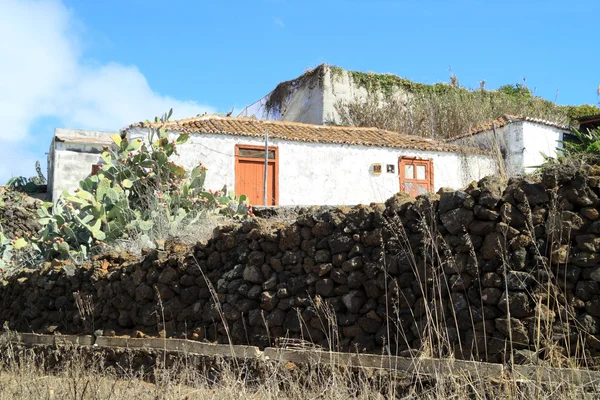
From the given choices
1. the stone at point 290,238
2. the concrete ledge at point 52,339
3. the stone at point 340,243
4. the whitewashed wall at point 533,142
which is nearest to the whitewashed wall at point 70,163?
the concrete ledge at point 52,339

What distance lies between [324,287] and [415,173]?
508 inches

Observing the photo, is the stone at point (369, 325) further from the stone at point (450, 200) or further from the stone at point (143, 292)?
the stone at point (143, 292)

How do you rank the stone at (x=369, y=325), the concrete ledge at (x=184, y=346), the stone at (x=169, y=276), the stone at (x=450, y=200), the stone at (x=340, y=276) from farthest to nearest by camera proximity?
1. the stone at (x=169, y=276)
2. the concrete ledge at (x=184, y=346)
3. the stone at (x=340, y=276)
4. the stone at (x=369, y=325)
5. the stone at (x=450, y=200)

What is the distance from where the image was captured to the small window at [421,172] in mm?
18641

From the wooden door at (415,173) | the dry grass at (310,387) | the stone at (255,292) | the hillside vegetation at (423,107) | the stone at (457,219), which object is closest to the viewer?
the dry grass at (310,387)

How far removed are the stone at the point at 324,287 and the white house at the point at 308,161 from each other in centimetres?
1055

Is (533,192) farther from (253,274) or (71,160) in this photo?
(71,160)

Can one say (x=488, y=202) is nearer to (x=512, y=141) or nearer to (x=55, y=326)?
(x=55, y=326)

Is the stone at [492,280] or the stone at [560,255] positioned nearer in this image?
the stone at [560,255]

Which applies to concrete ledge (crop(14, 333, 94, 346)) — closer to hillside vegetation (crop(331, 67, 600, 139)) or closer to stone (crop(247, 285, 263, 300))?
stone (crop(247, 285, 263, 300))

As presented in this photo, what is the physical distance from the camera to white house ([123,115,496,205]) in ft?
54.9

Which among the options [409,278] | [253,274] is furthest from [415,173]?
[409,278]

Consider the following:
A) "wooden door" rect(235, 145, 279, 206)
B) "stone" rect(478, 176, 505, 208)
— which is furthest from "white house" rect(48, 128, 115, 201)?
"stone" rect(478, 176, 505, 208)

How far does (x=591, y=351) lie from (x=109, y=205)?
8221mm
